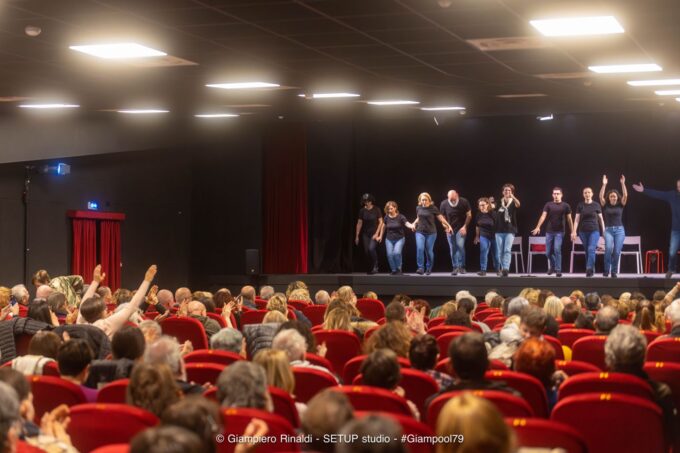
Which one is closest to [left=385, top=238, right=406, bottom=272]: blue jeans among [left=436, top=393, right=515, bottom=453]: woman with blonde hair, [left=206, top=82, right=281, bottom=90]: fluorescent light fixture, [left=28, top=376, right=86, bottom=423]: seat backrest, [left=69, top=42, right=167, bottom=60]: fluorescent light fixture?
[left=206, top=82, right=281, bottom=90]: fluorescent light fixture

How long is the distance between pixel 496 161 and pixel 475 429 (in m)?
17.6

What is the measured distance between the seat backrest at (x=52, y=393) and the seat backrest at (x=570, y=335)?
4226 millimetres

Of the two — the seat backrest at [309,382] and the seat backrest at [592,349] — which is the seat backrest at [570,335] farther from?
the seat backrest at [309,382]

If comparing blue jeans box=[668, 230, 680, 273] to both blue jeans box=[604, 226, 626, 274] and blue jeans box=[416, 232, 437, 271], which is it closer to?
blue jeans box=[604, 226, 626, 274]

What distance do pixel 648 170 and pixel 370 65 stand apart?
34.0ft

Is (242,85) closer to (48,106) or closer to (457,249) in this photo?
(48,106)

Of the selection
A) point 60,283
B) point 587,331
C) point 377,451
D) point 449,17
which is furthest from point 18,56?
point 377,451

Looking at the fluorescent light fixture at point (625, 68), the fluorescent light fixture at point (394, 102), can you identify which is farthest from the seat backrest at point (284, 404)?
the fluorescent light fixture at point (394, 102)

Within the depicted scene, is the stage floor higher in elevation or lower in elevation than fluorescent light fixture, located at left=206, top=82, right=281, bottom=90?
lower

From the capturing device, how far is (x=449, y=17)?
24.8ft

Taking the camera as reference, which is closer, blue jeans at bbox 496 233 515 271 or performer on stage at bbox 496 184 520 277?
performer on stage at bbox 496 184 520 277

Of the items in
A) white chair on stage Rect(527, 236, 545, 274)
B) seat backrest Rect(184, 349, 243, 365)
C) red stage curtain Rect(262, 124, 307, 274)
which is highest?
red stage curtain Rect(262, 124, 307, 274)

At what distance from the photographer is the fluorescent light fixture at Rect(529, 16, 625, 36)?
25.5ft

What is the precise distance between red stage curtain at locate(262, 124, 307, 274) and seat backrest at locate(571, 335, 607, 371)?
12.3 m
